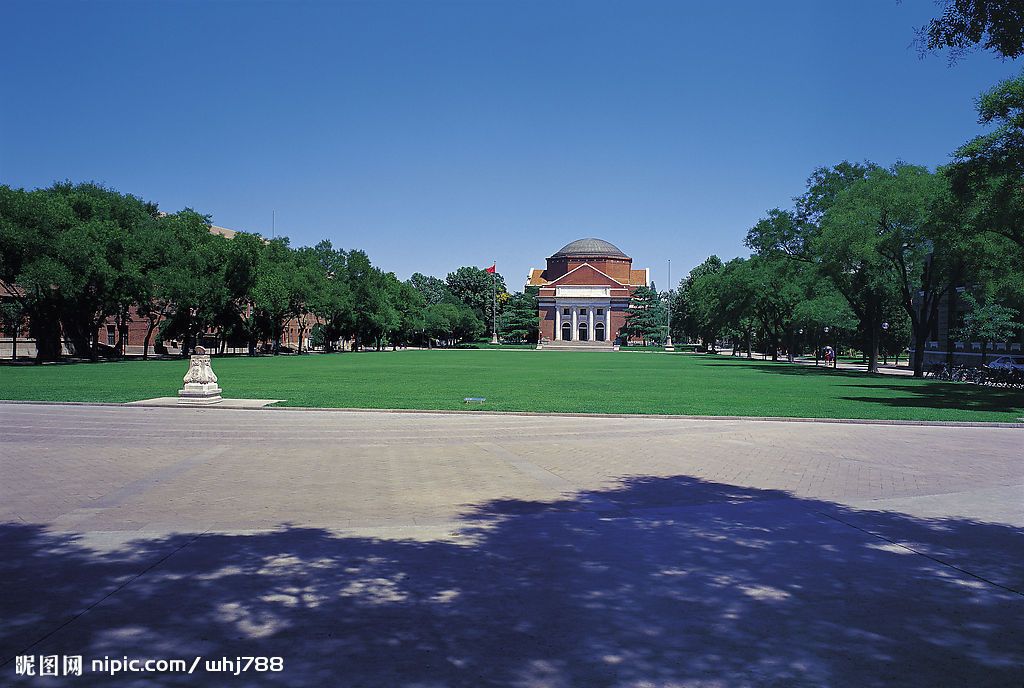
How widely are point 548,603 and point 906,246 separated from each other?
40.7 metres

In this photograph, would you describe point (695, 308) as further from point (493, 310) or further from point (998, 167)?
point (998, 167)

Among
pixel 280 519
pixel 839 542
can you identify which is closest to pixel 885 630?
pixel 839 542

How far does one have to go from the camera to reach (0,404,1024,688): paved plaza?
432cm

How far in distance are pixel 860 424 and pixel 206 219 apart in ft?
206

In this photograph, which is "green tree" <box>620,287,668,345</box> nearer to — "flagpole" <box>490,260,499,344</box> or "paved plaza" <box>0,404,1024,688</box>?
"flagpole" <box>490,260,499,344</box>

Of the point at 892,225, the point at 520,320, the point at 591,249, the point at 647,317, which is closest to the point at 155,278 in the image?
the point at 892,225

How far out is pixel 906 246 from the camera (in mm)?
39656

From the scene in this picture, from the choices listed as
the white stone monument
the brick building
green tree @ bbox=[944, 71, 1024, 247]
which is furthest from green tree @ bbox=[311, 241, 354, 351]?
green tree @ bbox=[944, 71, 1024, 247]

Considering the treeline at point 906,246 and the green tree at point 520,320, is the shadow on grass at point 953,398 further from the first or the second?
the green tree at point 520,320

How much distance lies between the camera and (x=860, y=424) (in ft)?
57.8

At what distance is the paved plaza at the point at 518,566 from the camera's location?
4.32 metres

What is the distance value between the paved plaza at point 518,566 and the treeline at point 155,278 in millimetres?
38293

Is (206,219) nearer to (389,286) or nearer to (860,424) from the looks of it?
(389,286)

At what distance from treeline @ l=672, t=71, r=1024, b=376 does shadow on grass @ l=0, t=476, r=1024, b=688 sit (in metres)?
22.6
